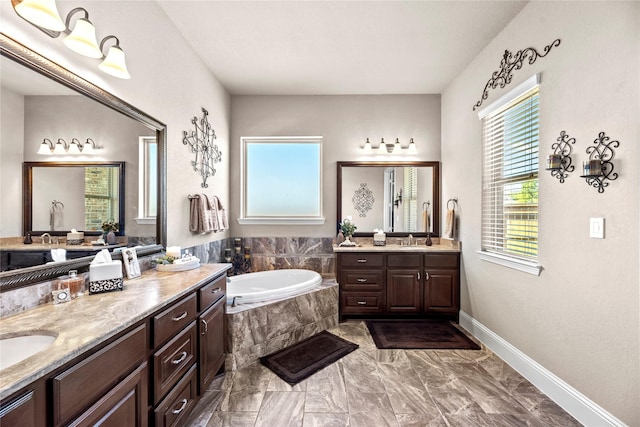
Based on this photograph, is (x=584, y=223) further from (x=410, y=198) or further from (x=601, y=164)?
(x=410, y=198)

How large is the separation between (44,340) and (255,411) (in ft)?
4.24

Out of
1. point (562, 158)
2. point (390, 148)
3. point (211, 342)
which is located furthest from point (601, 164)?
point (211, 342)

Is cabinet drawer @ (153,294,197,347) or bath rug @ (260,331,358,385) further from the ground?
cabinet drawer @ (153,294,197,347)

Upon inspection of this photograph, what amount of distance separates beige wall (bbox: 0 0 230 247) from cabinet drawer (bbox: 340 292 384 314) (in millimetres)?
1695

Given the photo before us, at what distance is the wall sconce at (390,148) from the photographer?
12.4ft

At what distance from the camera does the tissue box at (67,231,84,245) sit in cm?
153

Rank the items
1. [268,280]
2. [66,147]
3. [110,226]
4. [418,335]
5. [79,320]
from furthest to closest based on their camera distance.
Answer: [268,280], [418,335], [110,226], [66,147], [79,320]

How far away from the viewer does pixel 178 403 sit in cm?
153

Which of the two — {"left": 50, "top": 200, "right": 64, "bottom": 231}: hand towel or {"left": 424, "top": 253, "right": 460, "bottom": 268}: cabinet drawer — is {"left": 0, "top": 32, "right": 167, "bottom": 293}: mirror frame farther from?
{"left": 424, "top": 253, "right": 460, "bottom": 268}: cabinet drawer

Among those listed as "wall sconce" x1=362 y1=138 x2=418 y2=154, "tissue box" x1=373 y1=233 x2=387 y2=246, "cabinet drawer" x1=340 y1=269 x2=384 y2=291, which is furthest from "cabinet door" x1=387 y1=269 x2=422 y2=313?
"wall sconce" x1=362 y1=138 x2=418 y2=154

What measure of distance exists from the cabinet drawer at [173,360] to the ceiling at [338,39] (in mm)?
2381

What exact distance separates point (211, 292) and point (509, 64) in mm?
3034

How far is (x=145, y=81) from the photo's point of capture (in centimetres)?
207

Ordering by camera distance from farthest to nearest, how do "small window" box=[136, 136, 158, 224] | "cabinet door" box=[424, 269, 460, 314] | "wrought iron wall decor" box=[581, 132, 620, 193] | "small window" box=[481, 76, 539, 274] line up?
"cabinet door" box=[424, 269, 460, 314] < "small window" box=[481, 76, 539, 274] < "small window" box=[136, 136, 158, 224] < "wrought iron wall decor" box=[581, 132, 620, 193]
